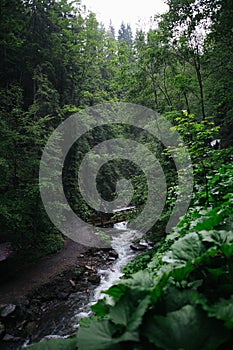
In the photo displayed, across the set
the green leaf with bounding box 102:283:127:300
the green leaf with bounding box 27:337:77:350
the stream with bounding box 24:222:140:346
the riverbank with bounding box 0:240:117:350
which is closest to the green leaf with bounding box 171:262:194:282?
the green leaf with bounding box 102:283:127:300

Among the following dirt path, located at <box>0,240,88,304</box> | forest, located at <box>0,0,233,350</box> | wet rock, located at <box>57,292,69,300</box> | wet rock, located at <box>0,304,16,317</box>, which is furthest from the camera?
wet rock, located at <box>57,292,69,300</box>

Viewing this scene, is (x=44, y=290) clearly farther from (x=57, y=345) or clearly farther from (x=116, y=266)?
(x=57, y=345)

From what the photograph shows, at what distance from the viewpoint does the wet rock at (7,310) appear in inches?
246

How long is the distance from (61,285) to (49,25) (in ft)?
60.8

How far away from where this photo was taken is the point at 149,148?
9.56 meters

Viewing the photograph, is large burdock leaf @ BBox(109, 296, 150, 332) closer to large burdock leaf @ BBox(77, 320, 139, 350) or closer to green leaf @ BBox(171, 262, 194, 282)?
large burdock leaf @ BBox(77, 320, 139, 350)

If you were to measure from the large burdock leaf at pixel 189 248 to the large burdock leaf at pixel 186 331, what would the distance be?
1.30 ft

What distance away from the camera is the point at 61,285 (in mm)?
8492

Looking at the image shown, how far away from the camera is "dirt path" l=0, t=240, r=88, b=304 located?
24.5ft

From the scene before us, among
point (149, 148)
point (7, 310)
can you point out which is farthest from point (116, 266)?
point (149, 148)

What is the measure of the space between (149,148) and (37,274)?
6987 mm

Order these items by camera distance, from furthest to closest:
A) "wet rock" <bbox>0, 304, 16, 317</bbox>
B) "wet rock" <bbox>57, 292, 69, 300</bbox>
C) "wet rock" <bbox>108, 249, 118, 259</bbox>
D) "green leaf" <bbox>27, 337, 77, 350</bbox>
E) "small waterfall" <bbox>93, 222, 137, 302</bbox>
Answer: "wet rock" <bbox>108, 249, 118, 259</bbox>
"small waterfall" <bbox>93, 222, 137, 302</bbox>
"wet rock" <bbox>57, 292, 69, 300</bbox>
"wet rock" <bbox>0, 304, 16, 317</bbox>
"green leaf" <bbox>27, 337, 77, 350</bbox>

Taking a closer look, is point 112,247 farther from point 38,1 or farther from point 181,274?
point 38,1

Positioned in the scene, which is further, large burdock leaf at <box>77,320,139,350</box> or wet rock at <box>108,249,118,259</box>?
wet rock at <box>108,249,118,259</box>
